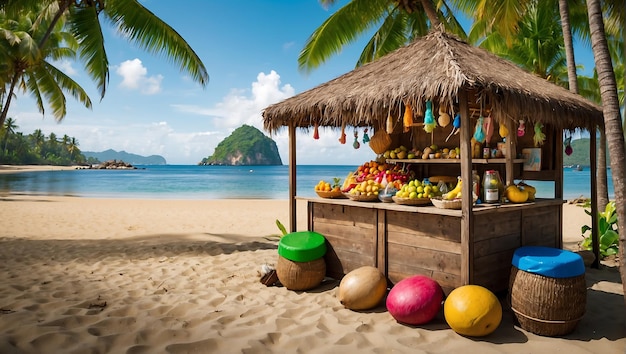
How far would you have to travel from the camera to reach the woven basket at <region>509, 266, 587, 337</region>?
3215mm

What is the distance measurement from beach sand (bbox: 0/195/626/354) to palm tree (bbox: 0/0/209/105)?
176 inches

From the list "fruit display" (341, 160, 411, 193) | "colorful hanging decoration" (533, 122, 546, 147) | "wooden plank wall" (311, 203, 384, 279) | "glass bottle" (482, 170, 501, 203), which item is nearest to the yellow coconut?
"wooden plank wall" (311, 203, 384, 279)

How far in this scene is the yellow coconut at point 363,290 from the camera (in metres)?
3.83

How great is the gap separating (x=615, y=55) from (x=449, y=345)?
1480 centimetres

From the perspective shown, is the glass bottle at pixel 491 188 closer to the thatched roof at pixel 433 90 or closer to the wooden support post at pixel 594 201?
the thatched roof at pixel 433 90

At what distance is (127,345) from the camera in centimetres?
300

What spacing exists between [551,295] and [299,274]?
96.4 inches

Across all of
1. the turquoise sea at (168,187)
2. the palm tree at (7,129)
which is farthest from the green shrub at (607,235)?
the palm tree at (7,129)

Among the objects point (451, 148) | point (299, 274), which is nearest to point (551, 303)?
point (299, 274)

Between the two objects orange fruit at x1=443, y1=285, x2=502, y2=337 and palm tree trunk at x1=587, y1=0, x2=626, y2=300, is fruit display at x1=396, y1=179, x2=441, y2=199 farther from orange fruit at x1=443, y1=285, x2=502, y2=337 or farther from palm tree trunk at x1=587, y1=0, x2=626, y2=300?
palm tree trunk at x1=587, y1=0, x2=626, y2=300

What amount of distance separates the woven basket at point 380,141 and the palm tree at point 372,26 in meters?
4.02

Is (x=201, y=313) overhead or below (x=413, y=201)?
below

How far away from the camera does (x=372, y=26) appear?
991cm

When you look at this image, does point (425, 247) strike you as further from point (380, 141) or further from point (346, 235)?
point (380, 141)
